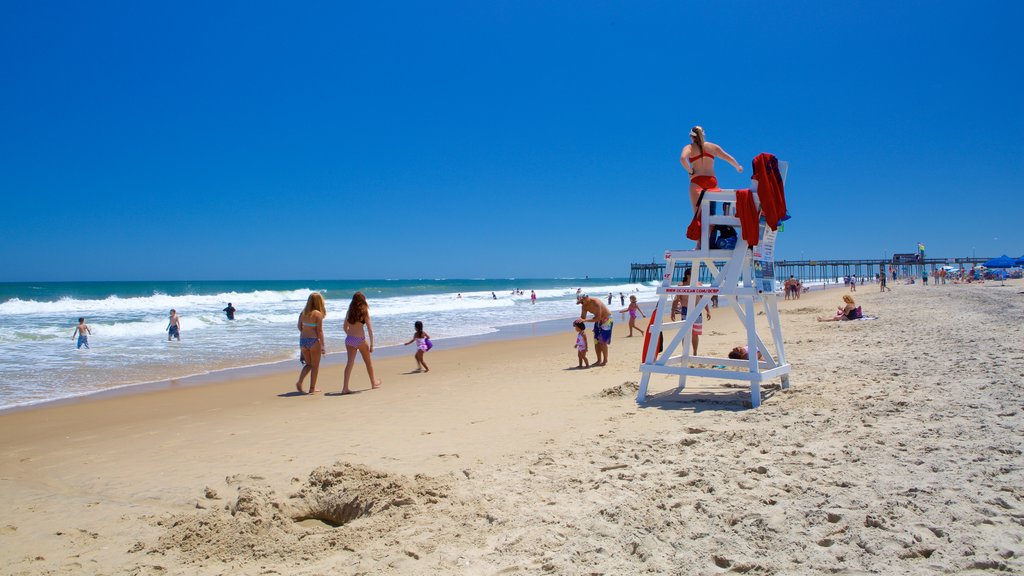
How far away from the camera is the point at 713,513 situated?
130 inches

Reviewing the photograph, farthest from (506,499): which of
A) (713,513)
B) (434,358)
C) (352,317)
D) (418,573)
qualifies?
(434,358)

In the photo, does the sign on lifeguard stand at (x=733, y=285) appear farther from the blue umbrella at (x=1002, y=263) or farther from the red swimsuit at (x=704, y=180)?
the blue umbrella at (x=1002, y=263)

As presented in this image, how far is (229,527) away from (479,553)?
1.66 metres

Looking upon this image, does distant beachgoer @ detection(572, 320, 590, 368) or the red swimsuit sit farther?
distant beachgoer @ detection(572, 320, 590, 368)

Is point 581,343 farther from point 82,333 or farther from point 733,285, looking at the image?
point 82,333

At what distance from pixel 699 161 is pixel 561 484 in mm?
3846

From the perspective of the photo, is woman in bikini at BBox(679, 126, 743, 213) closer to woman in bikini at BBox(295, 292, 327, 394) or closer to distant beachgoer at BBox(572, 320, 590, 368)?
distant beachgoer at BBox(572, 320, 590, 368)

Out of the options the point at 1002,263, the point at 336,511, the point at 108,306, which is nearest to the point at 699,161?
the point at 336,511

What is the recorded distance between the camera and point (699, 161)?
629 cm

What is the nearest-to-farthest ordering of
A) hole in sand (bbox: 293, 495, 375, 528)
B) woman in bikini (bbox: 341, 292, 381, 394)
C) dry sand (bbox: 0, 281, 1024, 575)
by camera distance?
dry sand (bbox: 0, 281, 1024, 575), hole in sand (bbox: 293, 495, 375, 528), woman in bikini (bbox: 341, 292, 381, 394)

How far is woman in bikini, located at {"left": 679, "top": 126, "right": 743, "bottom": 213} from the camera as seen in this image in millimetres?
6250

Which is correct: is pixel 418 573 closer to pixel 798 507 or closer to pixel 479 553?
pixel 479 553

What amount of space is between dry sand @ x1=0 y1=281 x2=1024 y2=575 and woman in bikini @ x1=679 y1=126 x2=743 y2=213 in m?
2.24

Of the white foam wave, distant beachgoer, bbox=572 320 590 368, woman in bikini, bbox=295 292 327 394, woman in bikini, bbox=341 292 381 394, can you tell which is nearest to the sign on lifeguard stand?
distant beachgoer, bbox=572 320 590 368
